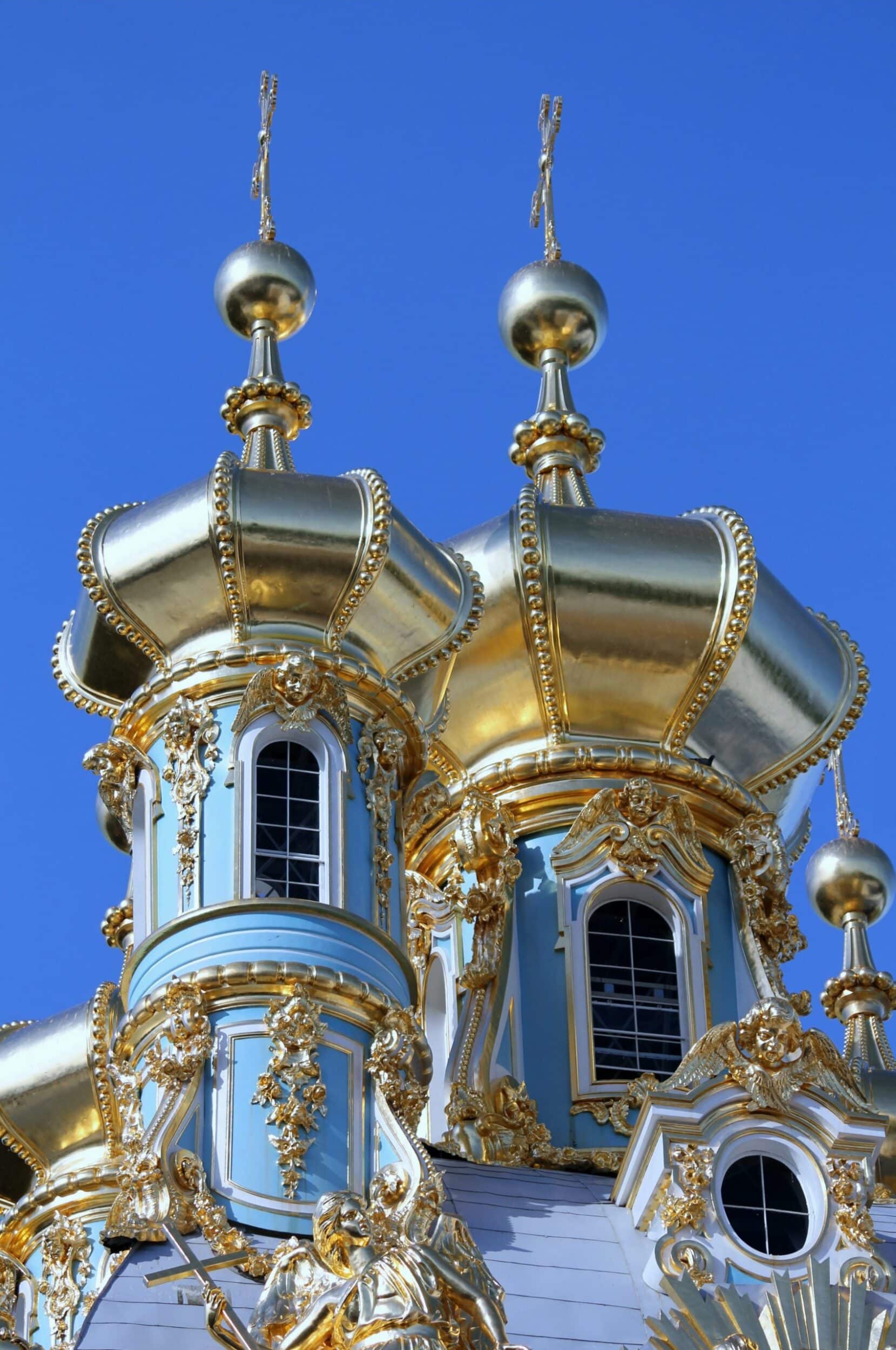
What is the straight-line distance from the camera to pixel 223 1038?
23.8 m

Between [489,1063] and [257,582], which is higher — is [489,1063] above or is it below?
below

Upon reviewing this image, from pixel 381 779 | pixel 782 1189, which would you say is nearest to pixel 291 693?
pixel 381 779

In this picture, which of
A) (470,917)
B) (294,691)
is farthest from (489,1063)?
(294,691)

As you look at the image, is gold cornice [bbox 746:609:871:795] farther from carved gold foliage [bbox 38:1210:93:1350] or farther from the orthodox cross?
the orthodox cross

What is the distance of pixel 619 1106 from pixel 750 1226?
2.71 m

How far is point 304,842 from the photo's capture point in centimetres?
2514

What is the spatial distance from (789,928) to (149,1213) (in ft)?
23.2

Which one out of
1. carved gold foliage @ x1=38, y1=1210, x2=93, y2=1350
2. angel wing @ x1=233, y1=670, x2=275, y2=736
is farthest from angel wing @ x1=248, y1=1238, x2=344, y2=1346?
carved gold foliage @ x1=38, y1=1210, x2=93, y2=1350

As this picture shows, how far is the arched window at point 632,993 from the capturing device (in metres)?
27.3

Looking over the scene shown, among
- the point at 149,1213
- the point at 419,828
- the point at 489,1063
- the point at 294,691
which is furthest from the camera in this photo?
the point at 419,828

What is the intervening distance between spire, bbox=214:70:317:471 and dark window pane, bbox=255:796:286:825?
12.8ft

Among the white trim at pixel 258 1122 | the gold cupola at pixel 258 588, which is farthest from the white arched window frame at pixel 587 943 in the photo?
the white trim at pixel 258 1122

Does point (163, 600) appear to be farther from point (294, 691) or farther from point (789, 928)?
point (789, 928)

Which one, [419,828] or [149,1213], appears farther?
[419,828]
